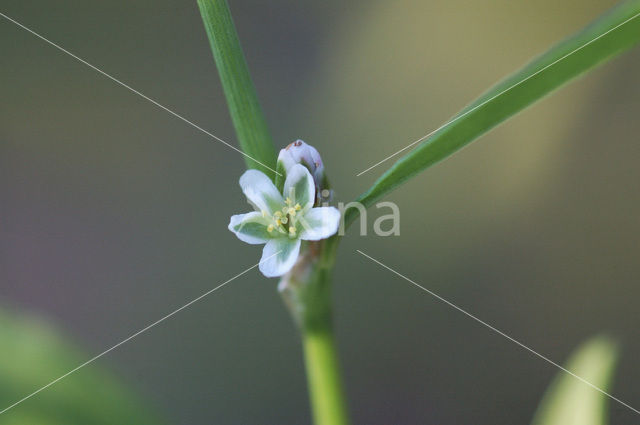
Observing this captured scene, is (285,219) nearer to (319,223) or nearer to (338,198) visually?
(319,223)

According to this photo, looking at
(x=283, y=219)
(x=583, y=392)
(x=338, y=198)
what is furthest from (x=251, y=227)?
(x=338, y=198)

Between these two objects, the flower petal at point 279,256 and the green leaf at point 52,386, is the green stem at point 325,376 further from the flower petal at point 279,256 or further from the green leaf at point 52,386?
the green leaf at point 52,386

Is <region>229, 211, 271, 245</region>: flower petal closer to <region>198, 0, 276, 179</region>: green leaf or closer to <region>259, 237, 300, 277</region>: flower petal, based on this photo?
<region>259, 237, 300, 277</region>: flower petal

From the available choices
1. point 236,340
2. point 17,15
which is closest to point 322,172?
point 236,340

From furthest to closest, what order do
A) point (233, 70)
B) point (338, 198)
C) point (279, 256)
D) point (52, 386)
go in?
point (338, 198) → point (52, 386) → point (279, 256) → point (233, 70)

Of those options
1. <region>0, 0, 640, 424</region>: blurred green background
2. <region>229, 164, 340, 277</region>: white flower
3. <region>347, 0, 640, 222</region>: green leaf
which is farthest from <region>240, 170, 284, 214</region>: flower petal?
<region>0, 0, 640, 424</region>: blurred green background

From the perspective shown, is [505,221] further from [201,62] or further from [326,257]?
[326,257]

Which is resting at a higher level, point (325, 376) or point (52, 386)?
point (52, 386)
